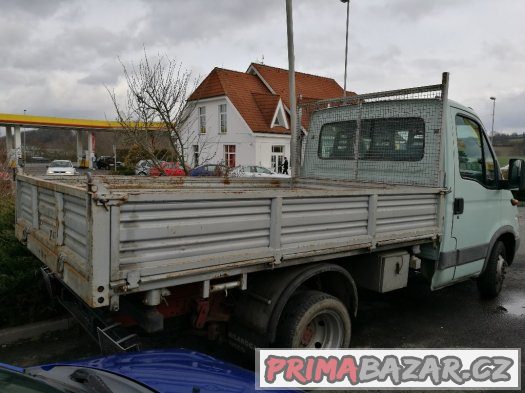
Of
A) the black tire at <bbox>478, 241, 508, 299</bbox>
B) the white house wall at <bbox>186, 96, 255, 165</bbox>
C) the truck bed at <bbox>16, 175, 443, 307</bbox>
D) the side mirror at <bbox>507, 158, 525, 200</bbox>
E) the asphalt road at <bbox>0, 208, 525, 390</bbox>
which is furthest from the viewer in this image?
the white house wall at <bbox>186, 96, 255, 165</bbox>

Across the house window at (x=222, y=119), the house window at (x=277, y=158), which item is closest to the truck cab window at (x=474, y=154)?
the house window at (x=277, y=158)

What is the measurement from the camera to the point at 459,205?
186 inches

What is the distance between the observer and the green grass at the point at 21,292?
14.4ft

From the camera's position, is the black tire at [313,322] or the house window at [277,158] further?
the house window at [277,158]

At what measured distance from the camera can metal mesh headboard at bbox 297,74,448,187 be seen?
4680 millimetres

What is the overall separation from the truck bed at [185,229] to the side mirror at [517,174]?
1806 mm

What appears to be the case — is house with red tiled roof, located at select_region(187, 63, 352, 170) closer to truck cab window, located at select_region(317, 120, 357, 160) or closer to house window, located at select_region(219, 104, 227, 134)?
house window, located at select_region(219, 104, 227, 134)

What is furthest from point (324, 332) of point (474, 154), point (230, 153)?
point (230, 153)

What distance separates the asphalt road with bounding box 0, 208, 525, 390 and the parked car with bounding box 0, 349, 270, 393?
0.98 meters

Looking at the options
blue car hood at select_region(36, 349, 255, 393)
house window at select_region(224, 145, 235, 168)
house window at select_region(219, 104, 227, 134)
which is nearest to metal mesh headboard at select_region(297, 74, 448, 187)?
blue car hood at select_region(36, 349, 255, 393)

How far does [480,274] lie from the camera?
217 inches

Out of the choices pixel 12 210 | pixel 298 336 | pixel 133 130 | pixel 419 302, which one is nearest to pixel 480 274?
pixel 419 302

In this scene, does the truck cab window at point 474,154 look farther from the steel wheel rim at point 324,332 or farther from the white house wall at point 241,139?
the white house wall at point 241,139

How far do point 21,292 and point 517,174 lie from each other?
5773 mm
